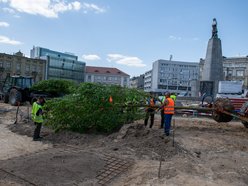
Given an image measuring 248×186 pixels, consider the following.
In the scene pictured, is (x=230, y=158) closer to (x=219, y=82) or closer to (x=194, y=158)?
(x=194, y=158)

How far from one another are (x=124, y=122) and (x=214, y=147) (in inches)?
131

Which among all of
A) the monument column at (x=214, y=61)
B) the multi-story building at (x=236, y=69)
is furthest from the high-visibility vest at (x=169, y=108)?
the multi-story building at (x=236, y=69)

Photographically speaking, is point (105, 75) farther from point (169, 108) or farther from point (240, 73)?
point (169, 108)

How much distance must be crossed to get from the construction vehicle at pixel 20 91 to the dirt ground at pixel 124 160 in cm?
1077

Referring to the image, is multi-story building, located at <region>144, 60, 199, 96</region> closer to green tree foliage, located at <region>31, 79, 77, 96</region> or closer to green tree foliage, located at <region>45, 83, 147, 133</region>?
green tree foliage, located at <region>31, 79, 77, 96</region>

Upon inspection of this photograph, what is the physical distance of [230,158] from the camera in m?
7.01

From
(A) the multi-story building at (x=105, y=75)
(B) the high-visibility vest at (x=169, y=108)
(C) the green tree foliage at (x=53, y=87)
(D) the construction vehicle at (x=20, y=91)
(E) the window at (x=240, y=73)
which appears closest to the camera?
(B) the high-visibility vest at (x=169, y=108)

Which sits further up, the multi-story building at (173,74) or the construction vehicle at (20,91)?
the multi-story building at (173,74)

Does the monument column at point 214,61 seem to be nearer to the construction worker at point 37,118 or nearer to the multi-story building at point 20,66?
the construction worker at point 37,118

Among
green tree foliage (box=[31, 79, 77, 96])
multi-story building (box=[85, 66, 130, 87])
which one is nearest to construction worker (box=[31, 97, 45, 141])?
green tree foliage (box=[31, 79, 77, 96])

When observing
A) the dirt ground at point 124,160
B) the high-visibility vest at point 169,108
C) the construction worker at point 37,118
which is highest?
the high-visibility vest at point 169,108

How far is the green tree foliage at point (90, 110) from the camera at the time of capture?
9.65 m

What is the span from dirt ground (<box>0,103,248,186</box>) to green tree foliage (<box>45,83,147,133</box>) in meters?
0.54

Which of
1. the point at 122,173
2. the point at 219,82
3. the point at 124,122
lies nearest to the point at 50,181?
the point at 122,173
